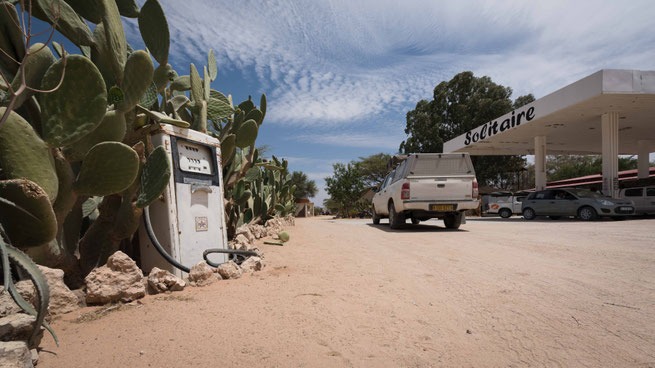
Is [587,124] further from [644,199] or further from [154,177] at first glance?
[154,177]

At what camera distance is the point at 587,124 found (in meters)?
15.7

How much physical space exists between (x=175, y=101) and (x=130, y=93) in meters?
1.34

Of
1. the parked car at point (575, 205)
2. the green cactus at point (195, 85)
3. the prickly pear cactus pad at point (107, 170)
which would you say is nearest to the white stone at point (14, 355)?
the prickly pear cactus pad at point (107, 170)

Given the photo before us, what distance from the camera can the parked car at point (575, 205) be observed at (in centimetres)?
1109

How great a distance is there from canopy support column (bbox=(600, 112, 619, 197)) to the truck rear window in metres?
9.70

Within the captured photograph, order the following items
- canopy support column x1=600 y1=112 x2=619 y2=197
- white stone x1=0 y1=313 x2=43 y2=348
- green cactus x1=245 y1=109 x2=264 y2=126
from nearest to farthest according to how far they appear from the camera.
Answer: white stone x1=0 y1=313 x2=43 y2=348 < green cactus x1=245 y1=109 x2=264 y2=126 < canopy support column x1=600 y1=112 x2=619 y2=197

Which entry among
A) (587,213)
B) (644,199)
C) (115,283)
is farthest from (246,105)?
(644,199)

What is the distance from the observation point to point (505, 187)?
33688 mm

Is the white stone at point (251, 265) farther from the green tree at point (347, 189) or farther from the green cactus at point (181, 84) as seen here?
the green tree at point (347, 189)

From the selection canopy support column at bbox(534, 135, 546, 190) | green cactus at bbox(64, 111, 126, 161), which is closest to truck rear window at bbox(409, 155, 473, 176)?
green cactus at bbox(64, 111, 126, 161)

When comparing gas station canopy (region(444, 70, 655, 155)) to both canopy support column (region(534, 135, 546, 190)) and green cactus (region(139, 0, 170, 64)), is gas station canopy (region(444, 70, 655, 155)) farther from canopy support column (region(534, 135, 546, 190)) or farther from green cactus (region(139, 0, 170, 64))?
green cactus (region(139, 0, 170, 64))

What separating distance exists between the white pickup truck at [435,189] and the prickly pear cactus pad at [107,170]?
6.35 m

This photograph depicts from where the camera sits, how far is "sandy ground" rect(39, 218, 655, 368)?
1.45m

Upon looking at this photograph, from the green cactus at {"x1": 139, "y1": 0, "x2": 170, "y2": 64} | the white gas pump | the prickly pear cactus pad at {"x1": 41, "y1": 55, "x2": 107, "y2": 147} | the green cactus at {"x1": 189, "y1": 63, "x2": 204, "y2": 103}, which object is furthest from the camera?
the green cactus at {"x1": 189, "y1": 63, "x2": 204, "y2": 103}
